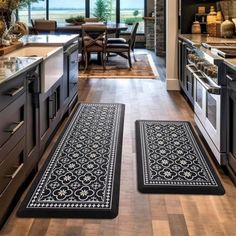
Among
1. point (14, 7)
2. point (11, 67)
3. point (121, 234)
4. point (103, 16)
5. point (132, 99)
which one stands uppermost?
point (103, 16)

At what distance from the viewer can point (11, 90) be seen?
2402 millimetres

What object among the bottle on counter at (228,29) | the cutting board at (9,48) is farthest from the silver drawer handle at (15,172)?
the bottle on counter at (228,29)

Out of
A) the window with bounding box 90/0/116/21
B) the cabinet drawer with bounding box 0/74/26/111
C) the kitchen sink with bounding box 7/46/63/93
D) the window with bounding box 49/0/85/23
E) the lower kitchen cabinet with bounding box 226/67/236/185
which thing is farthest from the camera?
the window with bounding box 49/0/85/23

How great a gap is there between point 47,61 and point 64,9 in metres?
11.8

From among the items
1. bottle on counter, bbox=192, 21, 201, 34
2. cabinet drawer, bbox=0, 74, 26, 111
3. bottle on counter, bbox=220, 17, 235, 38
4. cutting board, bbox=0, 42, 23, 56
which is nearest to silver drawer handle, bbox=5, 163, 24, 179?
cabinet drawer, bbox=0, 74, 26, 111

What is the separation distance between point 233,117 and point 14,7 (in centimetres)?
213

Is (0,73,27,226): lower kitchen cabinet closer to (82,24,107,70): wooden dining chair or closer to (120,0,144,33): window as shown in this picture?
(82,24,107,70): wooden dining chair

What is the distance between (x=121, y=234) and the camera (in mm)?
2295

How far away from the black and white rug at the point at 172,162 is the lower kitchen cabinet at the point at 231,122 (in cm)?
16

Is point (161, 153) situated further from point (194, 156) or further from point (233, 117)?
point (233, 117)

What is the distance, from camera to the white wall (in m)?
6.41

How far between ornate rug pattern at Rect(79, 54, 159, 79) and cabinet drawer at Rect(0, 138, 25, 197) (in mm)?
5359

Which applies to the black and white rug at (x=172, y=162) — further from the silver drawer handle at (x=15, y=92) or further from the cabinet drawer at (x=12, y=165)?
the silver drawer handle at (x=15, y=92)

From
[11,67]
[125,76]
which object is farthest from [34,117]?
[125,76]
